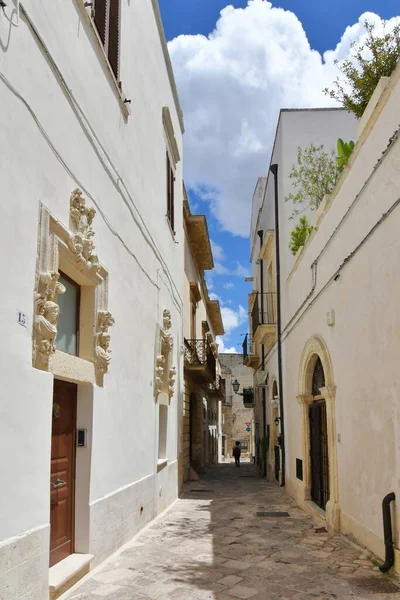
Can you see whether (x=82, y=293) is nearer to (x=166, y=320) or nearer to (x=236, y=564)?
(x=236, y=564)

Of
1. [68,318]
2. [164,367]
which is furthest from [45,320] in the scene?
[164,367]

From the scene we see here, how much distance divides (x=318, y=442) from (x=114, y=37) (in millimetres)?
7346

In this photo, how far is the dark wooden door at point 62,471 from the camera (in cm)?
526

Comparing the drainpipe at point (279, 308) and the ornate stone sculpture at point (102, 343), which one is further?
the drainpipe at point (279, 308)

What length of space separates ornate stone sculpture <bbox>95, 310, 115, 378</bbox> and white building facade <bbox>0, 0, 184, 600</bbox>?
0.07 ft

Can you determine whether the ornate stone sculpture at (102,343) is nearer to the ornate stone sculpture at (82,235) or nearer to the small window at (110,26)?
the ornate stone sculpture at (82,235)

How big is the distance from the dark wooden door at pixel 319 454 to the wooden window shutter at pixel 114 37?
6.28 meters

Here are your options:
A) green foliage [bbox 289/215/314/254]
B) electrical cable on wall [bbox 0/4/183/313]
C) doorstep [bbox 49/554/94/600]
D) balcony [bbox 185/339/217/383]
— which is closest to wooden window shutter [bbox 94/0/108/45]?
electrical cable on wall [bbox 0/4/183/313]

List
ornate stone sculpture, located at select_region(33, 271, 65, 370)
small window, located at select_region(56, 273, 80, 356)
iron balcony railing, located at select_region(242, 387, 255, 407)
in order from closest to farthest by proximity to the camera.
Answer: ornate stone sculpture, located at select_region(33, 271, 65, 370), small window, located at select_region(56, 273, 80, 356), iron balcony railing, located at select_region(242, 387, 255, 407)

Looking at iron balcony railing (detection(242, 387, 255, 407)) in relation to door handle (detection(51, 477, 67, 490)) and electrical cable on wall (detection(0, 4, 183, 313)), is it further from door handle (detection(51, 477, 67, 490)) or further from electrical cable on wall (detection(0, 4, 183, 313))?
door handle (detection(51, 477, 67, 490))

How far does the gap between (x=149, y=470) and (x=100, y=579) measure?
137 inches

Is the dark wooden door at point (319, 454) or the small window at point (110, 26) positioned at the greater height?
the small window at point (110, 26)

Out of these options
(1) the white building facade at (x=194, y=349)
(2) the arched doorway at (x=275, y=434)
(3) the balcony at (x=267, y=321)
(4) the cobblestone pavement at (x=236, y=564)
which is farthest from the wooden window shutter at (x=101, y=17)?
(2) the arched doorway at (x=275, y=434)

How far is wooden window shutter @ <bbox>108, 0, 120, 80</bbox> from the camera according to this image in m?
7.24
